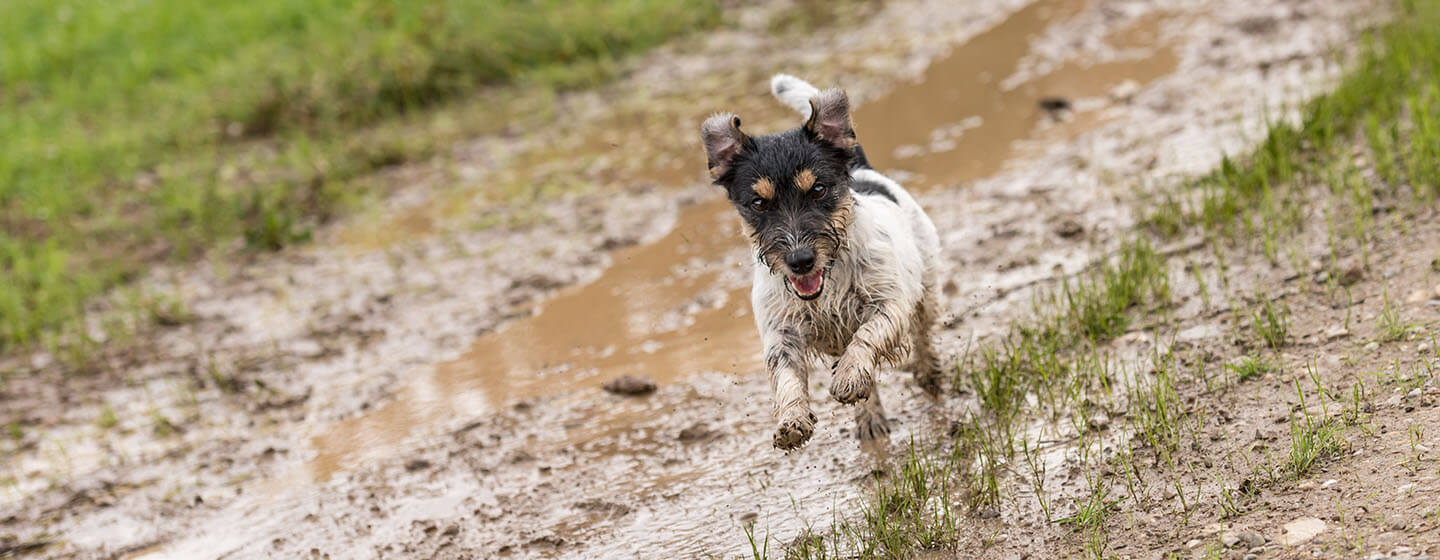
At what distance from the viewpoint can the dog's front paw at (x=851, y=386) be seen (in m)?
4.80

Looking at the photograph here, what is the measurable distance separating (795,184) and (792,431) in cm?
95

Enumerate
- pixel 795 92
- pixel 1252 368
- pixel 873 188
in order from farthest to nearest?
1. pixel 795 92
2. pixel 873 188
3. pixel 1252 368

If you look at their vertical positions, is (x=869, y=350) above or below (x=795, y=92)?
below

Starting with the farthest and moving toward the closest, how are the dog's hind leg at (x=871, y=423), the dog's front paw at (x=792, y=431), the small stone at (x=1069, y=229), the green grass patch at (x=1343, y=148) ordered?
the small stone at (x=1069, y=229), the green grass patch at (x=1343, y=148), the dog's hind leg at (x=871, y=423), the dog's front paw at (x=792, y=431)

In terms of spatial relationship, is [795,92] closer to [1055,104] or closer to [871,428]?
[871,428]

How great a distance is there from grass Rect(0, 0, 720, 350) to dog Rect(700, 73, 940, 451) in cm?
630

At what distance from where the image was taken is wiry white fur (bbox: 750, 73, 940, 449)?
16.1 feet

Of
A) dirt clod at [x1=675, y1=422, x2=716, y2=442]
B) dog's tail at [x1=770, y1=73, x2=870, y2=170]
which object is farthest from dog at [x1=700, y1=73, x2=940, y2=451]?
dirt clod at [x1=675, y1=422, x2=716, y2=442]

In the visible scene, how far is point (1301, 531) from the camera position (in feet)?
13.6

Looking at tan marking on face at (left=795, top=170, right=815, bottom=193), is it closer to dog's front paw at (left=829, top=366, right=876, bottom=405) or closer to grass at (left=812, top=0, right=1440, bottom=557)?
dog's front paw at (left=829, top=366, right=876, bottom=405)

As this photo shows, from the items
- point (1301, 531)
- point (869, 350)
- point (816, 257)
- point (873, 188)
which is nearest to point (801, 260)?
point (816, 257)

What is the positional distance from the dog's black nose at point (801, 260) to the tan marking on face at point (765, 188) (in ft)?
0.87

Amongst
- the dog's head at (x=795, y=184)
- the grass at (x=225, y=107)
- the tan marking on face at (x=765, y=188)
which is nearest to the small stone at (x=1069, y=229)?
the dog's head at (x=795, y=184)

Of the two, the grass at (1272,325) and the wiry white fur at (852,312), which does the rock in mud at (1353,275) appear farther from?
the wiry white fur at (852,312)
